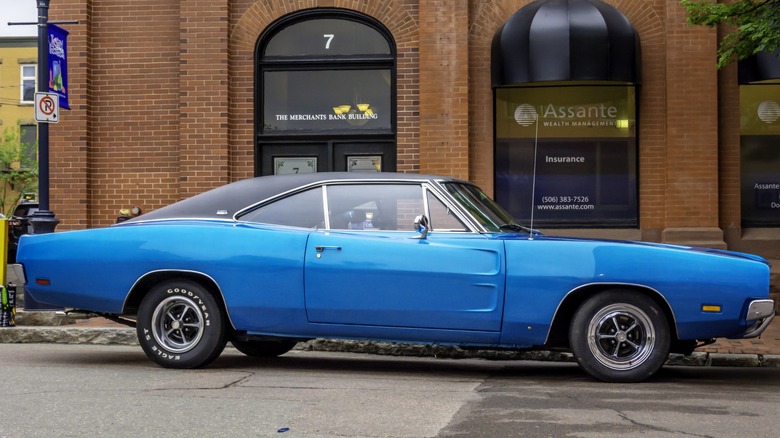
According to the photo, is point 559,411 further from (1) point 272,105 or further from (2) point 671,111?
(1) point 272,105

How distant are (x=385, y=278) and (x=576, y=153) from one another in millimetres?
7117

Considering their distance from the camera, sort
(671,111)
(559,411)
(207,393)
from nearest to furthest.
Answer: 1. (559,411)
2. (207,393)
3. (671,111)

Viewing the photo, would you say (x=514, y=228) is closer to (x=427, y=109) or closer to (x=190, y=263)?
(x=190, y=263)

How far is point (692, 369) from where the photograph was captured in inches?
342

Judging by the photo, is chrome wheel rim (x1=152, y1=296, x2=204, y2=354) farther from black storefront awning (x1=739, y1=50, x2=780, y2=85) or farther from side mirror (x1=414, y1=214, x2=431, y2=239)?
black storefront awning (x1=739, y1=50, x2=780, y2=85)

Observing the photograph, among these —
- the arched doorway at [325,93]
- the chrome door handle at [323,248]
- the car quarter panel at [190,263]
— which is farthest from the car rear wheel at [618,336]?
the arched doorway at [325,93]

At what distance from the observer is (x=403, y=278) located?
24.2 feet

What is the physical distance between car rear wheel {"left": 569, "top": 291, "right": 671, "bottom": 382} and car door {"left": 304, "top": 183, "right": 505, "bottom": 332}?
597 mm

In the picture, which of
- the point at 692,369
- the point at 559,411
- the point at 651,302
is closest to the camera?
the point at 559,411

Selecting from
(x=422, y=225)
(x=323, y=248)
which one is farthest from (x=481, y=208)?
(x=323, y=248)

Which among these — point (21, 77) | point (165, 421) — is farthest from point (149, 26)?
point (21, 77)

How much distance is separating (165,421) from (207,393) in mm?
1009

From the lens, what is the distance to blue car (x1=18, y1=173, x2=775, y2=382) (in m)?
7.18

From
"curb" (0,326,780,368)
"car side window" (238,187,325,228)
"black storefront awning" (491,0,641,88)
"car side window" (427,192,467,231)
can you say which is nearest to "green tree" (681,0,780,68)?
"black storefront awning" (491,0,641,88)
